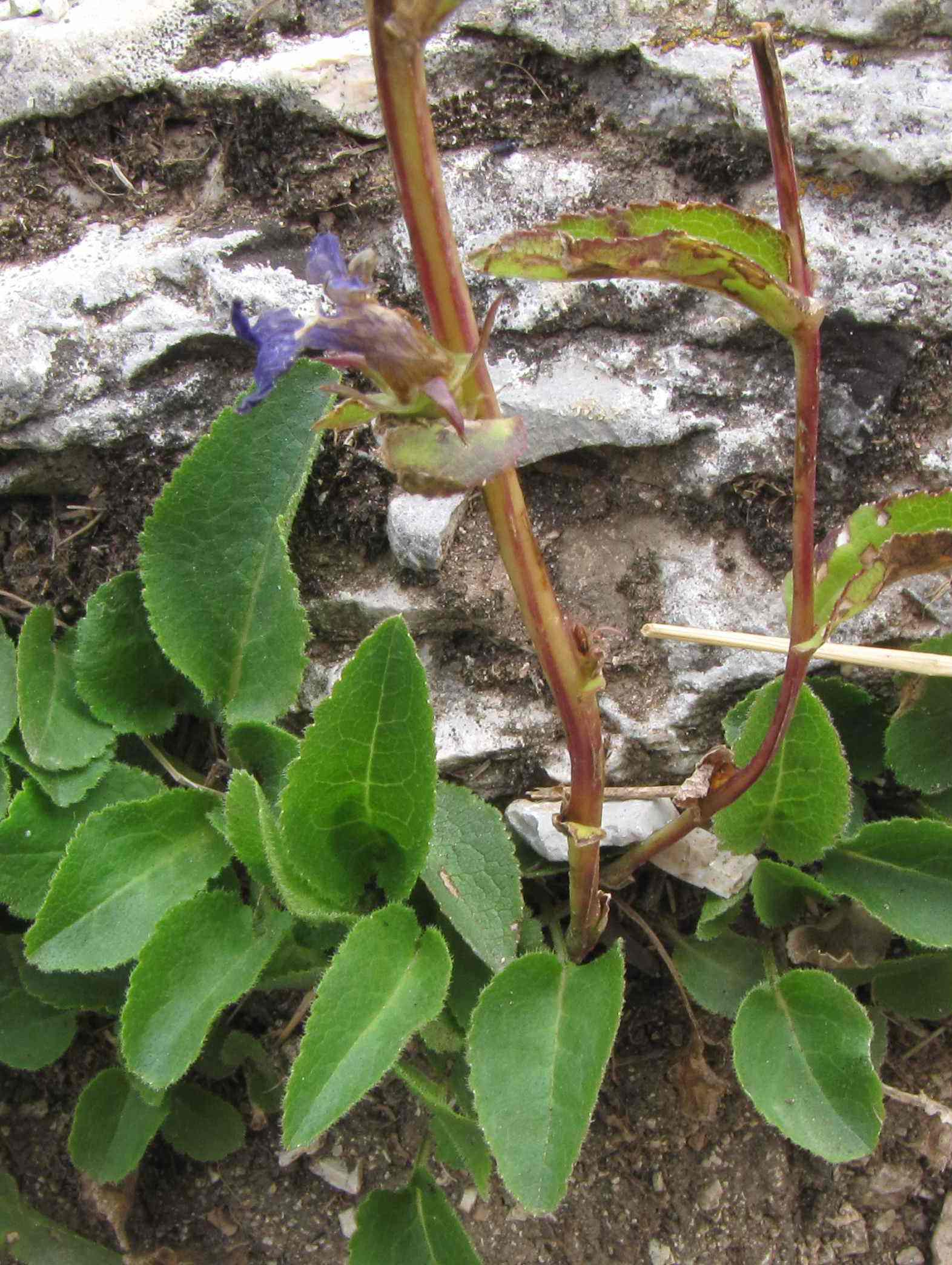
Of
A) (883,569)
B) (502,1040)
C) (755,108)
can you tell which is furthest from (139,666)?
(755,108)

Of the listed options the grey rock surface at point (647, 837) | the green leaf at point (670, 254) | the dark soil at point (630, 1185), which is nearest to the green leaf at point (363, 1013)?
the grey rock surface at point (647, 837)

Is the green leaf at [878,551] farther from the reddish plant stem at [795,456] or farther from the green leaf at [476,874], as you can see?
the green leaf at [476,874]

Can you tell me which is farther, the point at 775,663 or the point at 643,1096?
the point at 643,1096

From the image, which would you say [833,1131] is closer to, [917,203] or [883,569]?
[883,569]

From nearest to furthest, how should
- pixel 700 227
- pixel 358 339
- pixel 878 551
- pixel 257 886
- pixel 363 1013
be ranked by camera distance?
pixel 358 339 < pixel 700 227 < pixel 878 551 < pixel 363 1013 < pixel 257 886

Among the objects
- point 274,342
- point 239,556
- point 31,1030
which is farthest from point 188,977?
point 274,342

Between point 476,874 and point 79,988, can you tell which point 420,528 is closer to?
point 476,874
